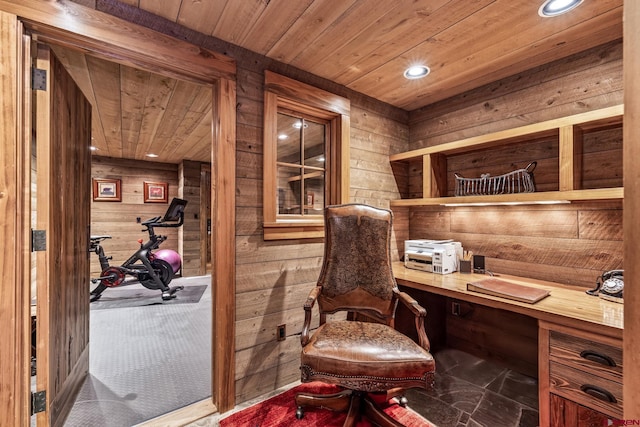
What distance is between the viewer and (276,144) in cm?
202

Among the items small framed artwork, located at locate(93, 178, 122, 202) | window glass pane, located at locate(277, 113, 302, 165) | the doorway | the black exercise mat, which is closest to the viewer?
the doorway

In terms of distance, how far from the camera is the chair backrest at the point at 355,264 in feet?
6.40

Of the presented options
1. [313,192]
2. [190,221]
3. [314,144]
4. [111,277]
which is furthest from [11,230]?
[190,221]

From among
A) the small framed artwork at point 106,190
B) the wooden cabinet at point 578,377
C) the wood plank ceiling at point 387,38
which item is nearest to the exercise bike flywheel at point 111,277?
the small framed artwork at point 106,190

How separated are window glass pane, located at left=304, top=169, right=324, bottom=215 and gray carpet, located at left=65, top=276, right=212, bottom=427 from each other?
1.55 meters

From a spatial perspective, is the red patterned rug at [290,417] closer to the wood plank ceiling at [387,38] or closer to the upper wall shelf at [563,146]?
the upper wall shelf at [563,146]

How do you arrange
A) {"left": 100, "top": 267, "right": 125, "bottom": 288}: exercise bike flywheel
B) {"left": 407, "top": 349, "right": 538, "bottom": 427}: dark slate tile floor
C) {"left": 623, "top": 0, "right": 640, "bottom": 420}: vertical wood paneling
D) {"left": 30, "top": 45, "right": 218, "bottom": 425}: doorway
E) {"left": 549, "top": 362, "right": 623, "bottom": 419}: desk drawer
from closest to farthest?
{"left": 623, "top": 0, "right": 640, "bottom": 420}: vertical wood paneling → {"left": 549, "top": 362, "right": 623, "bottom": 419}: desk drawer → {"left": 407, "top": 349, "right": 538, "bottom": 427}: dark slate tile floor → {"left": 30, "top": 45, "right": 218, "bottom": 425}: doorway → {"left": 100, "top": 267, "right": 125, "bottom": 288}: exercise bike flywheel

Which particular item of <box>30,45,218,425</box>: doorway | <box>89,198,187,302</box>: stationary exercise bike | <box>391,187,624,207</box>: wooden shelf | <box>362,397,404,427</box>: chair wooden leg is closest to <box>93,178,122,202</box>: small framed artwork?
<box>30,45,218,425</box>: doorway

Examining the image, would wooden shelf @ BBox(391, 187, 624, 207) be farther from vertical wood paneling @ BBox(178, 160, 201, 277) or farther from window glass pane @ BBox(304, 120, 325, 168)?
vertical wood paneling @ BBox(178, 160, 201, 277)

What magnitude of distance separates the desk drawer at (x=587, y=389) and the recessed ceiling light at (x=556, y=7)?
1.81 m

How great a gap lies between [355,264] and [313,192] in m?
0.81

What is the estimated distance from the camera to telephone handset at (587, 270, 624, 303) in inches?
62.2

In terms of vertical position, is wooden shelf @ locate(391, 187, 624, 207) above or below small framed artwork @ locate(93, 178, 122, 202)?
below

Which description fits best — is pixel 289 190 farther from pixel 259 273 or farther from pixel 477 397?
pixel 477 397
